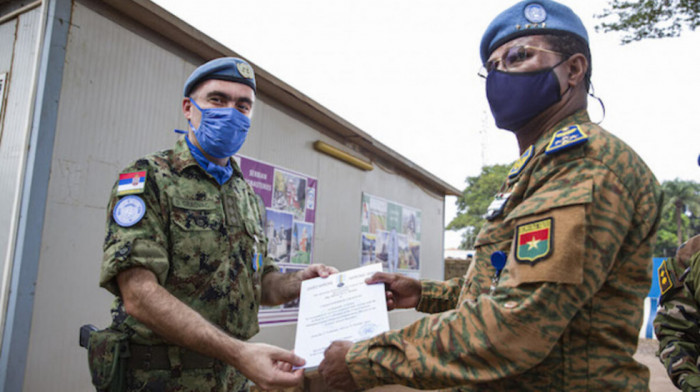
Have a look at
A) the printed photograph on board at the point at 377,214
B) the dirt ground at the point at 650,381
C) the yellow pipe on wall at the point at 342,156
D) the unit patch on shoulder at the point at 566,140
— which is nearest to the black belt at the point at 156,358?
the dirt ground at the point at 650,381

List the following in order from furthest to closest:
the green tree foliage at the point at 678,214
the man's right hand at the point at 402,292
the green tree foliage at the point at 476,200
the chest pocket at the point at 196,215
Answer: the green tree foliage at the point at 678,214 < the green tree foliage at the point at 476,200 < the man's right hand at the point at 402,292 < the chest pocket at the point at 196,215

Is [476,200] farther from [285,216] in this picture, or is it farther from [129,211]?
[129,211]

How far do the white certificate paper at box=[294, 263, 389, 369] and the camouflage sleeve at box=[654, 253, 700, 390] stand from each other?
77.1 inches

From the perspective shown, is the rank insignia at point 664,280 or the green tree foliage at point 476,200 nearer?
the rank insignia at point 664,280

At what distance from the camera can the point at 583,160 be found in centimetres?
135

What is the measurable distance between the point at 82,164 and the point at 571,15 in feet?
10.0

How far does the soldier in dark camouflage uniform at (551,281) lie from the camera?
4.15ft

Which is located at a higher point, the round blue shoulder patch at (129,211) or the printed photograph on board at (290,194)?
the printed photograph on board at (290,194)

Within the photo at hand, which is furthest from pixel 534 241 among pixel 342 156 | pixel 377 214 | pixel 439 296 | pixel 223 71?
pixel 377 214

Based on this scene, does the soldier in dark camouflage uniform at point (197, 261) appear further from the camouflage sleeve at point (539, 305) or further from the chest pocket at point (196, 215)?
the camouflage sleeve at point (539, 305)

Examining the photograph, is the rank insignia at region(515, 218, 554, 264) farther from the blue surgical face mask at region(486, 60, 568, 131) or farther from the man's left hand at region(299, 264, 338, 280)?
the man's left hand at region(299, 264, 338, 280)

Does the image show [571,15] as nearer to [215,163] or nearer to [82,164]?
[215,163]

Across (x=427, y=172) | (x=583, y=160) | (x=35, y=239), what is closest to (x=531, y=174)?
(x=583, y=160)

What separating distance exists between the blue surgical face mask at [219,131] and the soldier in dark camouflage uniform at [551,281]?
1.26 metres
